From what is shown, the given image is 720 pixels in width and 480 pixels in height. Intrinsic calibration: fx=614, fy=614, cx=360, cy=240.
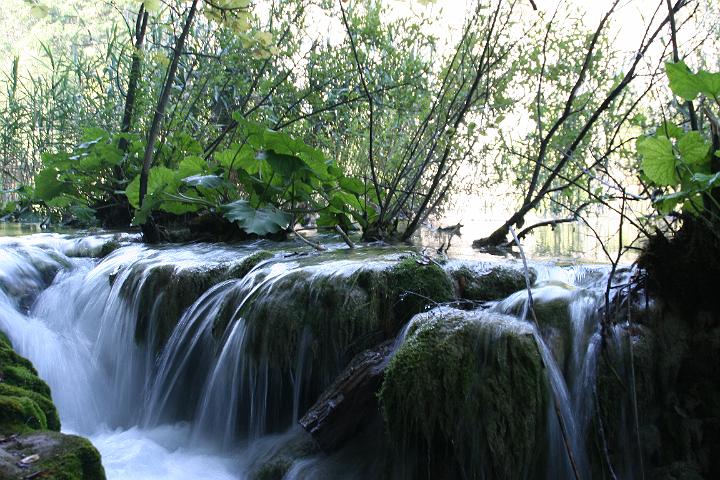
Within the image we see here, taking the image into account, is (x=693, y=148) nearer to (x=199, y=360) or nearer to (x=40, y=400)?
(x=199, y=360)

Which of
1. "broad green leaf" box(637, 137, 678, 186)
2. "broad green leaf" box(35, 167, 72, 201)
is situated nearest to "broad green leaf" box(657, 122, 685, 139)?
"broad green leaf" box(637, 137, 678, 186)

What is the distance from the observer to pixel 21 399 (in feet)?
7.12

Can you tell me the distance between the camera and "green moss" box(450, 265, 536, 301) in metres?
3.06

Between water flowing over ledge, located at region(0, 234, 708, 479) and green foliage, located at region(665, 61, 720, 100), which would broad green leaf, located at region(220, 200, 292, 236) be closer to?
water flowing over ledge, located at region(0, 234, 708, 479)

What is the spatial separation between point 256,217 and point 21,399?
2.71 metres

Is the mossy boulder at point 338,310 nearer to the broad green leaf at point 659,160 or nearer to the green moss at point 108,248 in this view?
the broad green leaf at point 659,160

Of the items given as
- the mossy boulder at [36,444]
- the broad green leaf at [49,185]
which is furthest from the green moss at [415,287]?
the broad green leaf at [49,185]

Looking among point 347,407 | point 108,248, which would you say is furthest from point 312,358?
point 108,248

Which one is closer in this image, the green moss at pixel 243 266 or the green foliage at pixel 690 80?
the green foliage at pixel 690 80

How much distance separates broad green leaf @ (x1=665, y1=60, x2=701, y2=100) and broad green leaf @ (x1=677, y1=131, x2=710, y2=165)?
0.52 ft

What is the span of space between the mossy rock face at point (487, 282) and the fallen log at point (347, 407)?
0.69 meters

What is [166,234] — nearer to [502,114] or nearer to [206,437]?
[206,437]

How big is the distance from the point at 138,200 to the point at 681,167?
4595 millimetres

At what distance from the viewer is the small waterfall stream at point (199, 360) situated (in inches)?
103
